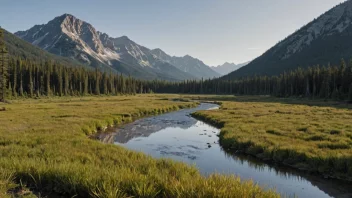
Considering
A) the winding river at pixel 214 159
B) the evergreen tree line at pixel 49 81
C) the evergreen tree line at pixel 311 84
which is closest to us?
the winding river at pixel 214 159

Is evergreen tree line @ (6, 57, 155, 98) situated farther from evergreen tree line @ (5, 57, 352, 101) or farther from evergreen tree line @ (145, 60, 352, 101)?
evergreen tree line @ (145, 60, 352, 101)

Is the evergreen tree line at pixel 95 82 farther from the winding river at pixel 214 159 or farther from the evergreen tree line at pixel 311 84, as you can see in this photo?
the winding river at pixel 214 159

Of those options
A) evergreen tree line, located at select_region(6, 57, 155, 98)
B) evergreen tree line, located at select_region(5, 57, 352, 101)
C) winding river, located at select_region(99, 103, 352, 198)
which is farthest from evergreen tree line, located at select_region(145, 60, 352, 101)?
evergreen tree line, located at select_region(6, 57, 155, 98)

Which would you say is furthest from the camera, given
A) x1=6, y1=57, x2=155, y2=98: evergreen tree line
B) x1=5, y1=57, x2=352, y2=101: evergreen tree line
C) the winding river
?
x1=6, y1=57, x2=155, y2=98: evergreen tree line

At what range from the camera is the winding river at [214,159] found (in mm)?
14250

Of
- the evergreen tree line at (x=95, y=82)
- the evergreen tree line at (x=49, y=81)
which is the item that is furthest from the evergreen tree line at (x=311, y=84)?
the evergreen tree line at (x=49, y=81)

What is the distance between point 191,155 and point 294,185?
27.8ft

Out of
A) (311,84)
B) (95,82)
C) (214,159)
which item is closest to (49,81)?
(95,82)

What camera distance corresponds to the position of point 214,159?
19984mm

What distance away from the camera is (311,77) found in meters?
111

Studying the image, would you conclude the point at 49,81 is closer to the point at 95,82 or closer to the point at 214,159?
the point at 95,82

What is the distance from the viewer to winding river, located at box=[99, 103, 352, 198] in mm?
14250

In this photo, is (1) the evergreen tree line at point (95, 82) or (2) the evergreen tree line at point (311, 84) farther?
(1) the evergreen tree line at point (95, 82)

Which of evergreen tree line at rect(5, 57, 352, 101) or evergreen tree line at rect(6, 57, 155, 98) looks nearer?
evergreen tree line at rect(5, 57, 352, 101)
